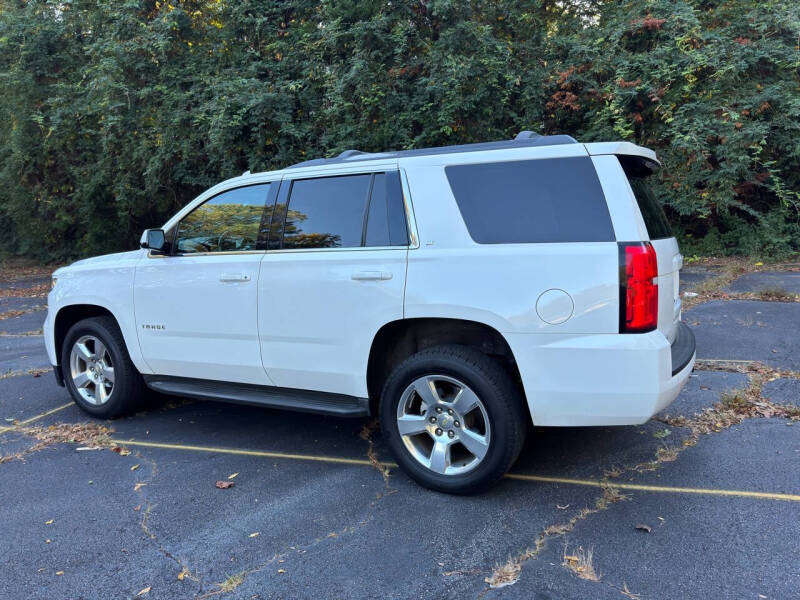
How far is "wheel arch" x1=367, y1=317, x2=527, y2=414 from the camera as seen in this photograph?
11.8 feet

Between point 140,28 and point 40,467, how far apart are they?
37.4 feet

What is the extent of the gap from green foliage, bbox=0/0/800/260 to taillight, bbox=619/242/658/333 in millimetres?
8644

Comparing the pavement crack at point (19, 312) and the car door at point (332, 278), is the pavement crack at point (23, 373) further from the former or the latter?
the pavement crack at point (19, 312)

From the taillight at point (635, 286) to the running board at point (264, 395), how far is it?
1.67 m

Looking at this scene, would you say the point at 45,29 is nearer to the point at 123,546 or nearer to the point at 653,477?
the point at 123,546

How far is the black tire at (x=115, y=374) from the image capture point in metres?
5.02

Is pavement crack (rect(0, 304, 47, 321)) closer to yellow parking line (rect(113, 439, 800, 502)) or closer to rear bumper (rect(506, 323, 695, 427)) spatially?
yellow parking line (rect(113, 439, 800, 502))

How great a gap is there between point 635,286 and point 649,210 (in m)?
0.72

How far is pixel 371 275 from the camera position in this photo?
374 centimetres

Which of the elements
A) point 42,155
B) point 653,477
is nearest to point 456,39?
point 653,477

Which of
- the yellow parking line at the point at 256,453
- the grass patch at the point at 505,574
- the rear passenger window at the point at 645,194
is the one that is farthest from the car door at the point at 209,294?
the rear passenger window at the point at 645,194

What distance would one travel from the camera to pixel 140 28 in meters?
12.9

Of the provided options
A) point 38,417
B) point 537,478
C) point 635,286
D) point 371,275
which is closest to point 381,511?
point 537,478

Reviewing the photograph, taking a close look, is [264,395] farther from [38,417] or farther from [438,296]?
[38,417]
